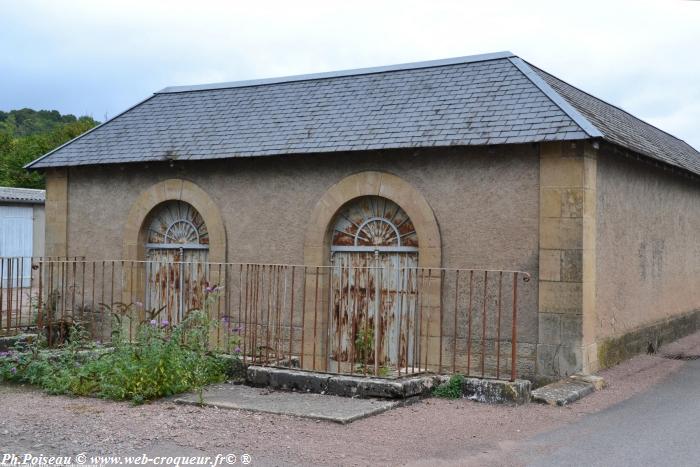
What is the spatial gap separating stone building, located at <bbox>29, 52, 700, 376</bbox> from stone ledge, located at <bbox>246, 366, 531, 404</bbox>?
5.39ft

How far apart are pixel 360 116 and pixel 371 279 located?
2.47 m

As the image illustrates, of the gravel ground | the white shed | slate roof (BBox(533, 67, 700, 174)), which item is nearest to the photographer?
the gravel ground

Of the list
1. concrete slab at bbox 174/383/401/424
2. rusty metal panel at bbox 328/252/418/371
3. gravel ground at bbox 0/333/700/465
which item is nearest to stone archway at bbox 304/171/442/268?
rusty metal panel at bbox 328/252/418/371

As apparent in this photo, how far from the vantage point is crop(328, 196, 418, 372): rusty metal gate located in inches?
433

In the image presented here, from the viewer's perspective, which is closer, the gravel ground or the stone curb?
the gravel ground

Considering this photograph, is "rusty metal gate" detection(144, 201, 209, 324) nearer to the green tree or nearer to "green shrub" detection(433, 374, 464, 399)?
"green shrub" detection(433, 374, 464, 399)

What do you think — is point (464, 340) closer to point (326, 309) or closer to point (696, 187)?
point (326, 309)

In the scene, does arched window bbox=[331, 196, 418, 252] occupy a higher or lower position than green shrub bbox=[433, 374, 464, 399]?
higher

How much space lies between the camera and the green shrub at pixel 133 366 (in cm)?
839

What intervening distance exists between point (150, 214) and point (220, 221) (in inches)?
60.0

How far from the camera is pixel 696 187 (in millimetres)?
14992

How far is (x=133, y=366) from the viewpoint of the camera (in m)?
8.48

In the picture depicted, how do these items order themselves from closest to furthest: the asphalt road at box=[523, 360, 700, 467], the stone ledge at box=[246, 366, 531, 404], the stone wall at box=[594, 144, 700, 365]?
the asphalt road at box=[523, 360, 700, 467] → the stone ledge at box=[246, 366, 531, 404] → the stone wall at box=[594, 144, 700, 365]

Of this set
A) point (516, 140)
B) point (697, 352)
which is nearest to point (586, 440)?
point (516, 140)
